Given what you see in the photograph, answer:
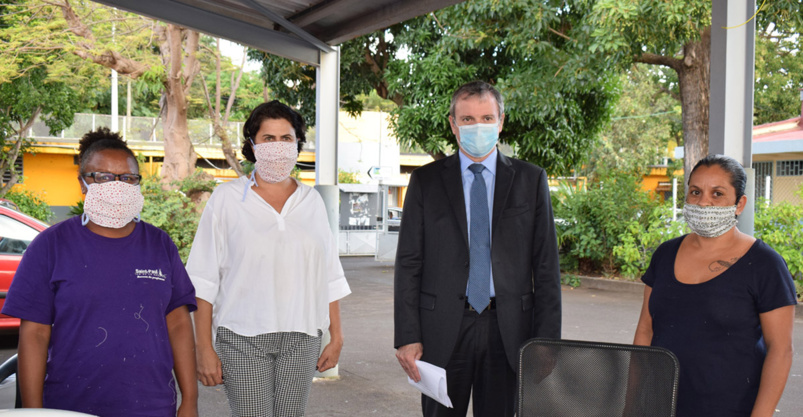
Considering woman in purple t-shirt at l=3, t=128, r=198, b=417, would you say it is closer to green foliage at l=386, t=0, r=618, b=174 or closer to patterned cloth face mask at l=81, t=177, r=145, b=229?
patterned cloth face mask at l=81, t=177, r=145, b=229

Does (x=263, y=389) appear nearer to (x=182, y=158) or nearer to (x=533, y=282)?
(x=533, y=282)

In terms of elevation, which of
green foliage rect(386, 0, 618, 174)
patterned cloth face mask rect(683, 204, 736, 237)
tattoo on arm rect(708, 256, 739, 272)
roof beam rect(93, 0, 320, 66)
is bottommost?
tattoo on arm rect(708, 256, 739, 272)

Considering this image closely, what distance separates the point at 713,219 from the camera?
8.59ft

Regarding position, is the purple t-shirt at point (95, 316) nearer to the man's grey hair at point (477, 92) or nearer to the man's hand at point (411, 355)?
the man's hand at point (411, 355)

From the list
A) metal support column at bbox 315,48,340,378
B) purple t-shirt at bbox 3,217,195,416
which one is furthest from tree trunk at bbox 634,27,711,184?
purple t-shirt at bbox 3,217,195,416

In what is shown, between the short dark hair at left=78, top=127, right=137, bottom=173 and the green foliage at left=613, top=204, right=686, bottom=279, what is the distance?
11.2 metres

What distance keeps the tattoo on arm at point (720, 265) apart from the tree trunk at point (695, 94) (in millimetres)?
12518

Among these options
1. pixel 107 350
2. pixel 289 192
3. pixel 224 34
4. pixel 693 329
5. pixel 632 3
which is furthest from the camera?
pixel 632 3

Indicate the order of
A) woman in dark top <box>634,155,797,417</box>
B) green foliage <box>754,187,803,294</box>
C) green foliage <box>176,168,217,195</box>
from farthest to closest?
1. green foliage <box>176,168,217,195</box>
2. green foliage <box>754,187,803,294</box>
3. woman in dark top <box>634,155,797,417</box>

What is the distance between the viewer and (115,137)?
8.87ft

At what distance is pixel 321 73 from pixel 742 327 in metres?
4.73

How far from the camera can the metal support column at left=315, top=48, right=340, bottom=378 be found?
6477 mm

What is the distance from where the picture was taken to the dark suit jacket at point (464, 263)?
302 cm

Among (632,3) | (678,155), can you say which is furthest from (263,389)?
(678,155)
